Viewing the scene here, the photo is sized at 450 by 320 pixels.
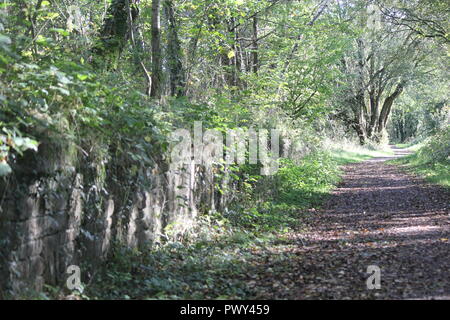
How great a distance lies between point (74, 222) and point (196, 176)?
3793 mm

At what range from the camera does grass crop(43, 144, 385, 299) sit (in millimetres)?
5660

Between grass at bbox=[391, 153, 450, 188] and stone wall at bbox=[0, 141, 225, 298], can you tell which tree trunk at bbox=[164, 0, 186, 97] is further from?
grass at bbox=[391, 153, 450, 188]

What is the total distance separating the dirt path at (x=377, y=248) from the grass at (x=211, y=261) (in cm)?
48

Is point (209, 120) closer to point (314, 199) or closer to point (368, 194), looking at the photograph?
point (314, 199)

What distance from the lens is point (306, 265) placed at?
23.5 ft

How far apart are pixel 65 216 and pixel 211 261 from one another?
2.58m

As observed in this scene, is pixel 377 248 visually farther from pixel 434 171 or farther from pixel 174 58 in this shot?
pixel 434 171

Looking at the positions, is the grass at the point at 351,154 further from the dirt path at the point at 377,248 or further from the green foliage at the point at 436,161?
the dirt path at the point at 377,248

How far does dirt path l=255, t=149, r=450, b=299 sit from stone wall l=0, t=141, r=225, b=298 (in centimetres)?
215

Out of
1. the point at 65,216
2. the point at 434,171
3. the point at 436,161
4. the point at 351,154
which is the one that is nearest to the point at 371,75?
the point at 351,154

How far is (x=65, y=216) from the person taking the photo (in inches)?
202

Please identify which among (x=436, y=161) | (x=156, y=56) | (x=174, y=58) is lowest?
(x=436, y=161)
